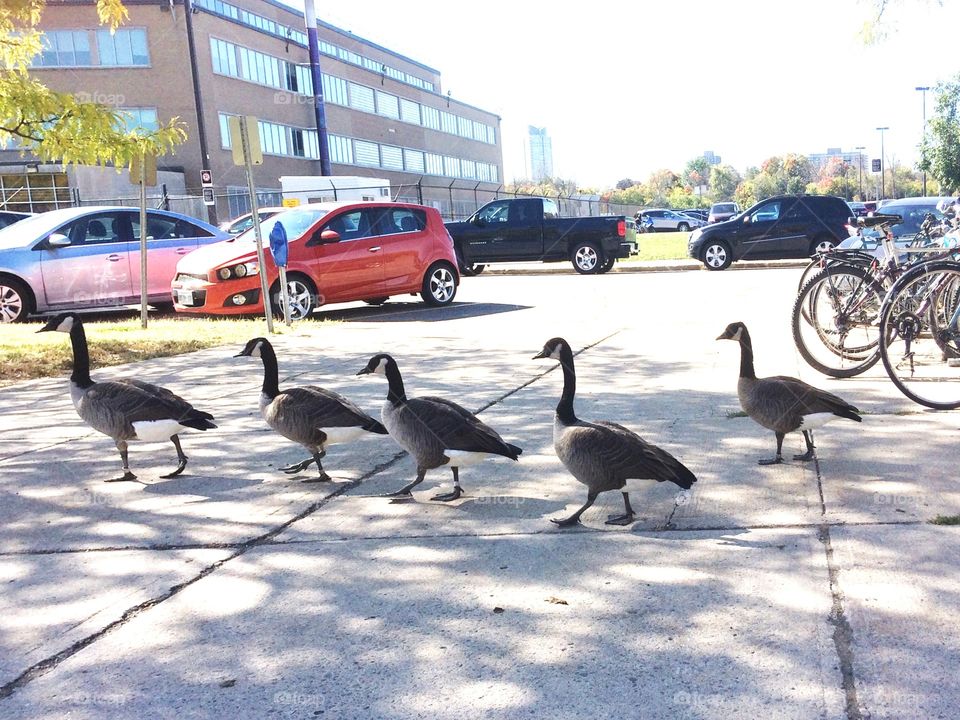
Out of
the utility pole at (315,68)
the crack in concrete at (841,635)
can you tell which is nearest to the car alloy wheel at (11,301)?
the crack in concrete at (841,635)

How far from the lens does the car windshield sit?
45.5 feet

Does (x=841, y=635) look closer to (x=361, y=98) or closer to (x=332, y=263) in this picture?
(x=332, y=263)

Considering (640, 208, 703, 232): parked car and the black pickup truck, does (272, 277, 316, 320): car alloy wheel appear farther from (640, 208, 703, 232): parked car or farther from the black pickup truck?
(640, 208, 703, 232): parked car

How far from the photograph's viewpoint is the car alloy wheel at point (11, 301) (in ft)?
43.2

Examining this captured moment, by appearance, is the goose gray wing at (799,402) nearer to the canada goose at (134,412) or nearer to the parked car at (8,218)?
the canada goose at (134,412)

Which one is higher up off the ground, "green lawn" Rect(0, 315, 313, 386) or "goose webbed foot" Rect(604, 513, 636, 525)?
"green lawn" Rect(0, 315, 313, 386)

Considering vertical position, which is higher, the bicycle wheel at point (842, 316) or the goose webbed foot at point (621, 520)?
the bicycle wheel at point (842, 316)

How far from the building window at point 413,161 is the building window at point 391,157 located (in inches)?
28.6

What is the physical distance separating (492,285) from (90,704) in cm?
1800

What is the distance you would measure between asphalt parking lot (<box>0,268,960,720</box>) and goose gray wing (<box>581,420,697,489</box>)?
0.89ft

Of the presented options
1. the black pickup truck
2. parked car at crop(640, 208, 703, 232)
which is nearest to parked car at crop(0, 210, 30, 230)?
the black pickup truck

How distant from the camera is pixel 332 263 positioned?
13.9 meters

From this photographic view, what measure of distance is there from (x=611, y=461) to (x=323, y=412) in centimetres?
161

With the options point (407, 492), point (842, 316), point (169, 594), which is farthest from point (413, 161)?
point (169, 594)
